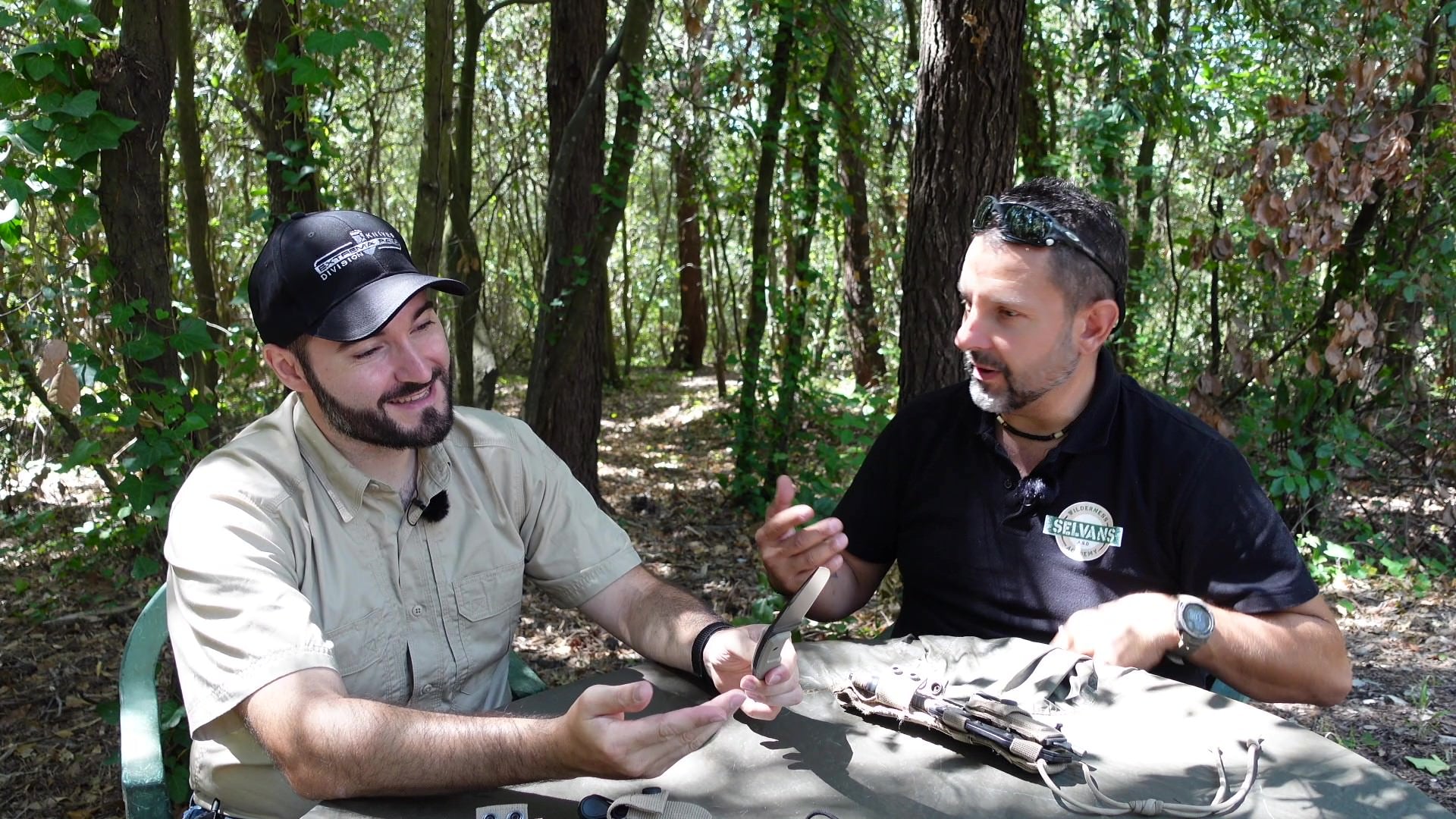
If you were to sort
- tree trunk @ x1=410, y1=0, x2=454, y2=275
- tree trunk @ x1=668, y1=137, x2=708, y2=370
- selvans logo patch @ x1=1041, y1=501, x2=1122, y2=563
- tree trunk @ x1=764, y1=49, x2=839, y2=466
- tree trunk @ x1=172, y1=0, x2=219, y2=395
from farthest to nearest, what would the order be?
tree trunk @ x1=668, y1=137, x2=708, y2=370
tree trunk @ x1=764, y1=49, x2=839, y2=466
tree trunk @ x1=172, y1=0, x2=219, y2=395
tree trunk @ x1=410, y1=0, x2=454, y2=275
selvans logo patch @ x1=1041, y1=501, x2=1122, y2=563

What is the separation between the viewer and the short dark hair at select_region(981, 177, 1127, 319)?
2.38m

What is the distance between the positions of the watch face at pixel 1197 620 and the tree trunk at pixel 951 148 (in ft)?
6.07

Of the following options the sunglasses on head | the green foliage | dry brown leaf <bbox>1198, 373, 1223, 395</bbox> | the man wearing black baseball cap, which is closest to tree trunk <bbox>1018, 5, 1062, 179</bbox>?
dry brown leaf <bbox>1198, 373, 1223, 395</bbox>

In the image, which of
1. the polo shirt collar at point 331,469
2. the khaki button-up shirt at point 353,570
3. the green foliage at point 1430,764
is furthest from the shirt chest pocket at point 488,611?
the green foliage at point 1430,764

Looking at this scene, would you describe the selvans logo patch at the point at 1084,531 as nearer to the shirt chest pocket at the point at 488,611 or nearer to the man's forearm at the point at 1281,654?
the man's forearm at the point at 1281,654

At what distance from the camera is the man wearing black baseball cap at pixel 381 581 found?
1.66 meters

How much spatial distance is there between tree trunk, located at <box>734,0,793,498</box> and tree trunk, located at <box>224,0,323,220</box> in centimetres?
280

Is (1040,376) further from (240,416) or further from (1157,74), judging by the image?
(240,416)

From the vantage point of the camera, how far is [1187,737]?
6.31 feet

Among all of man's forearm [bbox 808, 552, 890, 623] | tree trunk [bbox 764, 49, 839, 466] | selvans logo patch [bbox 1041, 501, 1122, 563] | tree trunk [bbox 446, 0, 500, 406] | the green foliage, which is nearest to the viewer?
selvans logo patch [bbox 1041, 501, 1122, 563]

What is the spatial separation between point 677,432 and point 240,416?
394 cm

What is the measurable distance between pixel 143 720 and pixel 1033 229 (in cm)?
208

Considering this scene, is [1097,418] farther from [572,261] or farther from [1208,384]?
[572,261]

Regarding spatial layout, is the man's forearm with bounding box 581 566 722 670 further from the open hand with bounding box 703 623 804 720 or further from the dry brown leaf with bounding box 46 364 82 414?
the dry brown leaf with bounding box 46 364 82 414
